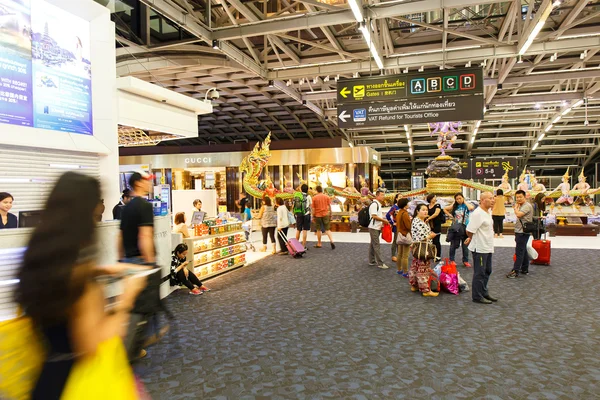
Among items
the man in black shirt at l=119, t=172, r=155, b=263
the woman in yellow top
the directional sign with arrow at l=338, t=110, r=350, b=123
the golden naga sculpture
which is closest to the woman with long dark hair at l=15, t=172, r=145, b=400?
the man in black shirt at l=119, t=172, r=155, b=263

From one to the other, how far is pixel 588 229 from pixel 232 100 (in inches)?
562

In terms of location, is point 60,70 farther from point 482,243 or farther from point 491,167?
point 491,167

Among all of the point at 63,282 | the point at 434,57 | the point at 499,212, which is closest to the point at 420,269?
the point at 63,282

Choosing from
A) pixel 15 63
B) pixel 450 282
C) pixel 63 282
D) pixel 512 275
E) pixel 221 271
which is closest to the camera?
pixel 63 282

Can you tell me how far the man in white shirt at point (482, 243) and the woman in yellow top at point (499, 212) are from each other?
20.0 feet

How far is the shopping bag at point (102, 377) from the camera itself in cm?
109

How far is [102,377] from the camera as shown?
3.67ft

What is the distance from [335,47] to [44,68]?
6930mm

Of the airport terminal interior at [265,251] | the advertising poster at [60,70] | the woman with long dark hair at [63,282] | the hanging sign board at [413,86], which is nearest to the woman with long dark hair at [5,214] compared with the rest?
the airport terminal interior at [265,251]

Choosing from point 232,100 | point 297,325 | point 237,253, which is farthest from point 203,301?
point 232,100

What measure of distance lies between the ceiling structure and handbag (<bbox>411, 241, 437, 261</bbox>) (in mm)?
4629

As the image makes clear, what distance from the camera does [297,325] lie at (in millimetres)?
4156

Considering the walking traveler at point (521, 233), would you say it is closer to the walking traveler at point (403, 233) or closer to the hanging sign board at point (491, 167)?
the walking traveler at point (403, 233)

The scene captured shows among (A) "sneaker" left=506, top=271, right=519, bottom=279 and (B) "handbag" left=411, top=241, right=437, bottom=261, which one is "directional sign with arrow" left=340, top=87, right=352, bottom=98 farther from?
(A) "sneaker" left=506, top=271, right=519, bottom=279
